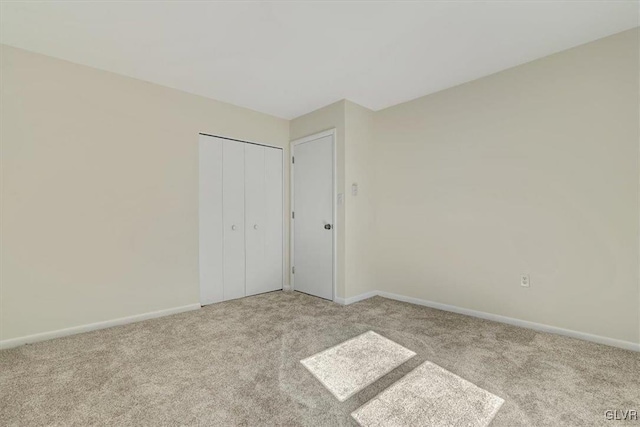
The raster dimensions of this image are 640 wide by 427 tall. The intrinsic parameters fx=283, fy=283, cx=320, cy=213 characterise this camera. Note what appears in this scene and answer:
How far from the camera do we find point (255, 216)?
3.99 metres

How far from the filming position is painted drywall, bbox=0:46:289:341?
2422 mm

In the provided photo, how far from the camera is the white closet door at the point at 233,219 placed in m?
3.69

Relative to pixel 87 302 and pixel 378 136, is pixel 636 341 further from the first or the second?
pixel 87 302

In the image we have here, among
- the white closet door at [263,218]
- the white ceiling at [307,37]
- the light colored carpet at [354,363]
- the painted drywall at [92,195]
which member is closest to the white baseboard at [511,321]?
the light colored carpet at [354,363]

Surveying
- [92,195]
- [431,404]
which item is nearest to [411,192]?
[431,404]

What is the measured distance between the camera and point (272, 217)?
4.16m

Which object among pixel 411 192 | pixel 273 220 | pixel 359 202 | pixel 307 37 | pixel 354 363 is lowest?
pixel 354 363

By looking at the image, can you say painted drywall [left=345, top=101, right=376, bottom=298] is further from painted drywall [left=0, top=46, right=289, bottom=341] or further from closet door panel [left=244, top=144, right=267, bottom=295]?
Result: painted drywall [left=0, top=46, right=289, bottom=341]

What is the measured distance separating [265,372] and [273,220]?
8.01 ft

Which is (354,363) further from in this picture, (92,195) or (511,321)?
(92,195)

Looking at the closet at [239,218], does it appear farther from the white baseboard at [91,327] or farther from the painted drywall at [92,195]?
the white baseboard at [91,327]

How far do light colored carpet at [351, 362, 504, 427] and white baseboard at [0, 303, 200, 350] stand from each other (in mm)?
2464

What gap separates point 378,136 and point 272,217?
1903mm

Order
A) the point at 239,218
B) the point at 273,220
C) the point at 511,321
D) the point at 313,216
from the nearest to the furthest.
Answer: the point at 511,321 < the point at 239,218 < the point at 313,216 < the point at 273,220
